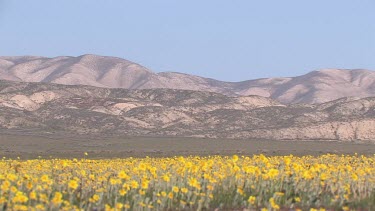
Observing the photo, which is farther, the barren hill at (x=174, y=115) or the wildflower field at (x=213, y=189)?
the barren hill at (x=174, y=115)

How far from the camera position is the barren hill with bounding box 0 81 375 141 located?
356 feet

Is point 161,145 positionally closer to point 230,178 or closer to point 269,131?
point 269,131

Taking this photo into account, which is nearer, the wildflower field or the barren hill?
the wildflower field

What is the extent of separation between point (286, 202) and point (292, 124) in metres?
103

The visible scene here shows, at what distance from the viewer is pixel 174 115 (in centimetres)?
12756

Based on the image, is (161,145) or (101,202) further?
(161,145)

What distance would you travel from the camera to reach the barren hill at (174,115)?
4272 inches

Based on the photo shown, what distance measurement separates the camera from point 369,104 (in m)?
141

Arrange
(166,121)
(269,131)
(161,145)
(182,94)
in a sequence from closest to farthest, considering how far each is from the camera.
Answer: (161,145) → (269,131) → (166,121) → (182,94)

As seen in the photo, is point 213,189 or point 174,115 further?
point 174,115

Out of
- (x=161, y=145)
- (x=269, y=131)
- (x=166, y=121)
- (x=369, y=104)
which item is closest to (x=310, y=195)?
(x=161, y=145)

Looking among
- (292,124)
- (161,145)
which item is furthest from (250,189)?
(292,124)

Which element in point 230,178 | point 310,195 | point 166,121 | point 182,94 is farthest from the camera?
point 182,94

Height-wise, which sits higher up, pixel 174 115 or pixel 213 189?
pixel 213 189
